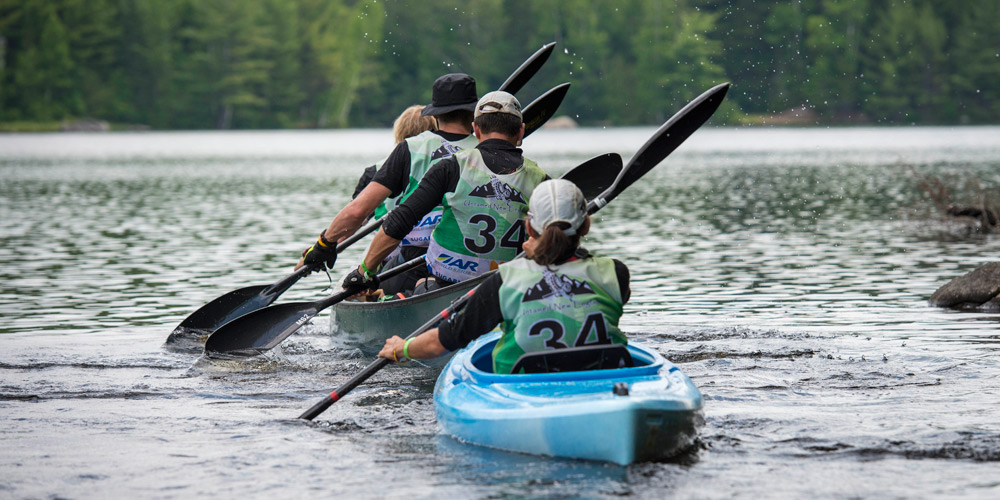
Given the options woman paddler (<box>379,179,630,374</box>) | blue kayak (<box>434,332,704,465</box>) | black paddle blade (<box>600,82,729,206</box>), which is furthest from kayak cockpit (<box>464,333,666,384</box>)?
black paddle blade (<box>600,82,729,206</box>)

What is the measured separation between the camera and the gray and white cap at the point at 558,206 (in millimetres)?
5887

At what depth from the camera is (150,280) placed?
15.6m

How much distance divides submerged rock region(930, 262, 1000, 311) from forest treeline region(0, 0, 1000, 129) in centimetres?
6524

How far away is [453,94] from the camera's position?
8.50 m

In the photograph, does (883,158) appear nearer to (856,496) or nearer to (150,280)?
(150,280)

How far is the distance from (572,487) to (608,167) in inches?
171

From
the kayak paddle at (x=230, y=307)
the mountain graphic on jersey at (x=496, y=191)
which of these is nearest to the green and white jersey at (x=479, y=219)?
the mountain graphic on jersey at (x=496, y=191)

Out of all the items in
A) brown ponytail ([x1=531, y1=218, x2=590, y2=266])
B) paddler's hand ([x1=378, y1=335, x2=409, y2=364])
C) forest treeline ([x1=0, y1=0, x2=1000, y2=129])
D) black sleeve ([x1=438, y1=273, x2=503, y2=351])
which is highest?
forest treeline ([x1=0, y1=0, x2=1000, y2=129])

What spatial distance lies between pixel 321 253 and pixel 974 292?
22.3 ft

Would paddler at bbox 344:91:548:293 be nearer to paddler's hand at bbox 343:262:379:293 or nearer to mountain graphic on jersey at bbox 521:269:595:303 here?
paddler's hand at bbox 343:262:379:293

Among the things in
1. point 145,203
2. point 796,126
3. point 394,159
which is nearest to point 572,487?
point 394,159

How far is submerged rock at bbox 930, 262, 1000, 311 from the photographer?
11.7 metres

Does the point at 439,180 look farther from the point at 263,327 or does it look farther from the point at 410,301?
the point at 263,327

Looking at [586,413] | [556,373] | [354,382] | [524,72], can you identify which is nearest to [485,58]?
[524,72]
